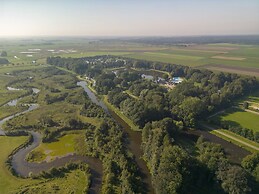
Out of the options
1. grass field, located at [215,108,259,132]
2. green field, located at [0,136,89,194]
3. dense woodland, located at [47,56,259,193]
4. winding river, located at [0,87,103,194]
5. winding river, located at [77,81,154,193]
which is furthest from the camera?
grass field, located at [215,108,259,132]

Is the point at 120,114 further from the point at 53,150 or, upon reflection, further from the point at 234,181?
the point at 234,181

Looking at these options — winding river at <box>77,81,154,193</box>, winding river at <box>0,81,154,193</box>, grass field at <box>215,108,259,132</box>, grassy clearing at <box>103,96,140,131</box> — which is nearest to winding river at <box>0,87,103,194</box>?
winding river at <box>0,81,154,193</box>

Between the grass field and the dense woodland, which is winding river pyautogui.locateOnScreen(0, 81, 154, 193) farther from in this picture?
the grass field

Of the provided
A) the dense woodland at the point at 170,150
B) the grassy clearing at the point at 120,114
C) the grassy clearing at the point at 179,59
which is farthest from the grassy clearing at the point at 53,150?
the grassy clearing at the point at 179,59

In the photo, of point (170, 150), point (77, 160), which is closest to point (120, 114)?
point (77, 160)

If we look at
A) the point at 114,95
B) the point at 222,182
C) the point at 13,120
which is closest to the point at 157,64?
the point at 114,95

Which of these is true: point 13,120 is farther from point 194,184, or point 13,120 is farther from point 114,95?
point 194,184
